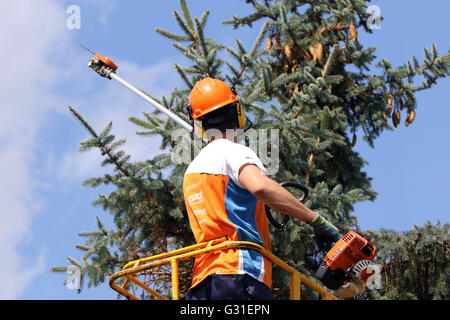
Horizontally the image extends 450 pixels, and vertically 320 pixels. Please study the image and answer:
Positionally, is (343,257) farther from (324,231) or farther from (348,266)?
(324,231)

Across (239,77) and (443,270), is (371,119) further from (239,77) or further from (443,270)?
(239,77)

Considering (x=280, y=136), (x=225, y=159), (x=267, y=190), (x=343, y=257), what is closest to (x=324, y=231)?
(x=343, y=257)

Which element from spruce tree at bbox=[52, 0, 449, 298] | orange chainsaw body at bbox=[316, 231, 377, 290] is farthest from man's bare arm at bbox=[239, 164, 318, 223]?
spruce tree at bbox=[52, 0, 449, 298]

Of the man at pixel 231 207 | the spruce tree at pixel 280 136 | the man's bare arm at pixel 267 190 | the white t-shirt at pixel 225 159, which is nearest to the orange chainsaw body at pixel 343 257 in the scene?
the man at pixel 231 207

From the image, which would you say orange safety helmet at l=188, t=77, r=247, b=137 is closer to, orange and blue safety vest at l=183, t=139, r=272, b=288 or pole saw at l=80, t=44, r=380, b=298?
orange and blue safety vest at l=183, t=139, r=272, b=288

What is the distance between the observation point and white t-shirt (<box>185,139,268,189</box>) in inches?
143

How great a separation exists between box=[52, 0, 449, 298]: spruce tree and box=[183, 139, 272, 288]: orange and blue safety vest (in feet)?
11.2

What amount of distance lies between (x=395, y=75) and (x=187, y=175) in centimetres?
736

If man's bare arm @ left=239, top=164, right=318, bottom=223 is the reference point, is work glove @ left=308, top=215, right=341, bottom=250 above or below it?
below

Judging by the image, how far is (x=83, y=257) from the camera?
7543 millimetres

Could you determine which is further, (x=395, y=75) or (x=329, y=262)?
(x=395, y=75)

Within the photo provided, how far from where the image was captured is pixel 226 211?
3730mm
